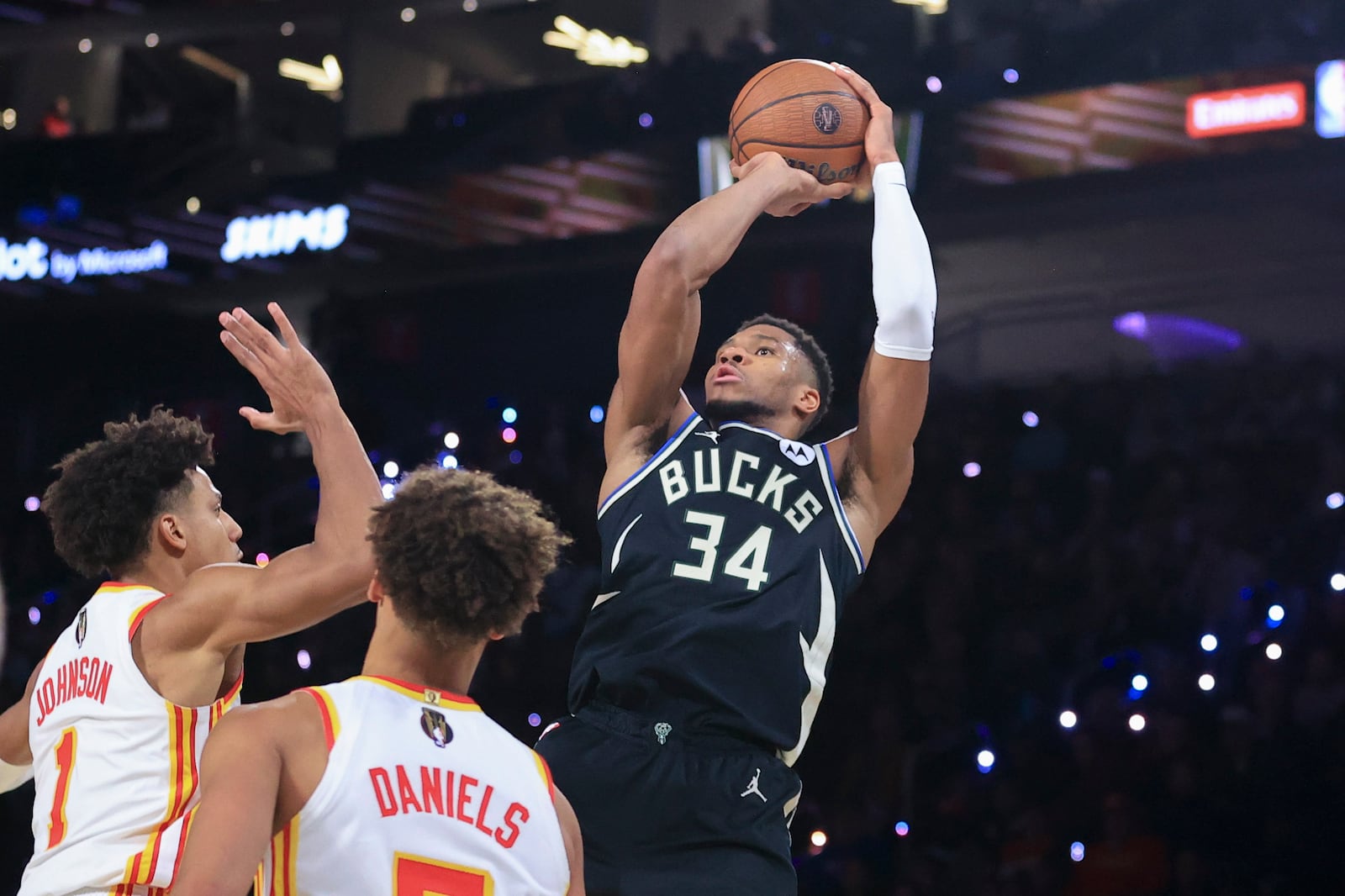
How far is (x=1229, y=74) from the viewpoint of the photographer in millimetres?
9047

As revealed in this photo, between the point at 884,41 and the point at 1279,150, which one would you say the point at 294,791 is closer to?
the point at 1279,150

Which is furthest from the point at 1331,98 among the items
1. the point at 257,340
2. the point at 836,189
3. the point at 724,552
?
the point at 257,340

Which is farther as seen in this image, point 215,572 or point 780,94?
point 780,94

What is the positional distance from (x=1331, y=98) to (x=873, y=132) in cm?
620

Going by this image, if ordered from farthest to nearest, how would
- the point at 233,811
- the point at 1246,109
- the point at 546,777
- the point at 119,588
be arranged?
the point at 1246,109 < the point at 119,588 < the point at 546,777 < the point at 233,811

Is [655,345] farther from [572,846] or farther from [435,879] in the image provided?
[435,879]

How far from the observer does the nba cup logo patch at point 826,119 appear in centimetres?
356

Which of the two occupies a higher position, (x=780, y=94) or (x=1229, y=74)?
(x=1229, y=74)

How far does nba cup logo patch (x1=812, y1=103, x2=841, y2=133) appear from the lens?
140 inches

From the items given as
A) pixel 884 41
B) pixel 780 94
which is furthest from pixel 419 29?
pixel 780 94

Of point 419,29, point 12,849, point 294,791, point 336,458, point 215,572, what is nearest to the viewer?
point 294,791

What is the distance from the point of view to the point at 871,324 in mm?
10031

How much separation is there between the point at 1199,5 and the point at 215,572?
836 cm

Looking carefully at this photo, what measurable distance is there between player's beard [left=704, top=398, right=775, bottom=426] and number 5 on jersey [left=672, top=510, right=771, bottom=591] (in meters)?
0.33
